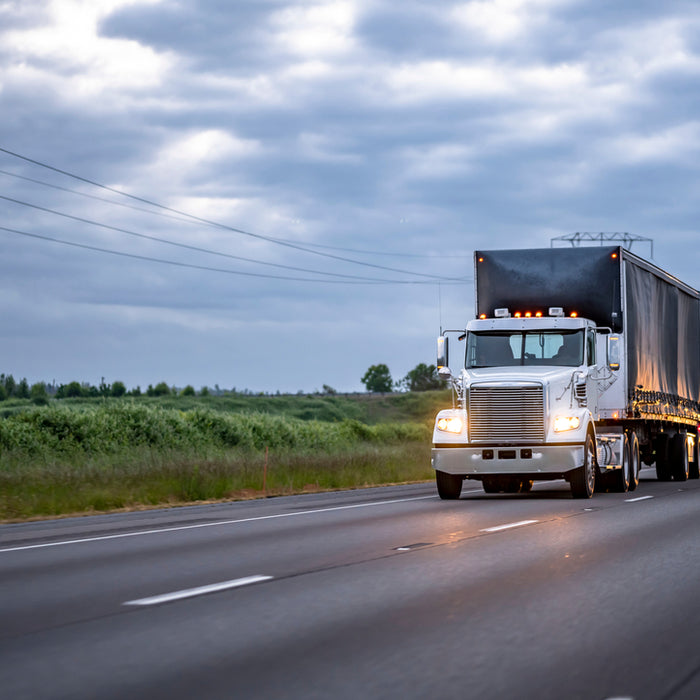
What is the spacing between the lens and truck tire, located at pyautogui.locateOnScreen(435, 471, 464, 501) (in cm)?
2261

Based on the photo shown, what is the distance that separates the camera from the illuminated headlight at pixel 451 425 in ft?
72.4

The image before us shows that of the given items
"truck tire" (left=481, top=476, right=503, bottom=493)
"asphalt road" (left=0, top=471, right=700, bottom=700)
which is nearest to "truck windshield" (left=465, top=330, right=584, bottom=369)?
"truck tire" (left=481, top=476, right=503, bottom=493)

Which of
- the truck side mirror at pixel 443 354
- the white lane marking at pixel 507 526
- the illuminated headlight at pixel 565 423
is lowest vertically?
the white lane marking at pixel 507 526

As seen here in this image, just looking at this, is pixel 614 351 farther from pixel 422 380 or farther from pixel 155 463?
pixel 422 380

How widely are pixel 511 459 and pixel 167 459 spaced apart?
1096 cm

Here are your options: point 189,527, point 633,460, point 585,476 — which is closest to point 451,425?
point 585,476

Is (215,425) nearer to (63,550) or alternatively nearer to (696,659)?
(63,550)

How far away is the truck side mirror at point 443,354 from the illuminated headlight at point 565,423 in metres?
2.27

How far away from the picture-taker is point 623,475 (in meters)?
24.5

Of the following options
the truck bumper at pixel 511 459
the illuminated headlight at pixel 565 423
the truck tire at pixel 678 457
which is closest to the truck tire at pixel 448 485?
the truck bumper at pixel 511 459

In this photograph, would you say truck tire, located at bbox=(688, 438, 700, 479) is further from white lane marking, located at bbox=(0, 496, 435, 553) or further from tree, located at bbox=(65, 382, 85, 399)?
tree, located at bbox=(65, 382, 85, 399)

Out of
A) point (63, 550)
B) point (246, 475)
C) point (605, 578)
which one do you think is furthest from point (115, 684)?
point (246, 475)

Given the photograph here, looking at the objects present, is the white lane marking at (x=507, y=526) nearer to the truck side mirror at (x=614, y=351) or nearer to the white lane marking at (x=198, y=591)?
the white lane marking at (x=198, y=591)

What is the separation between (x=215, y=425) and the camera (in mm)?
58781
